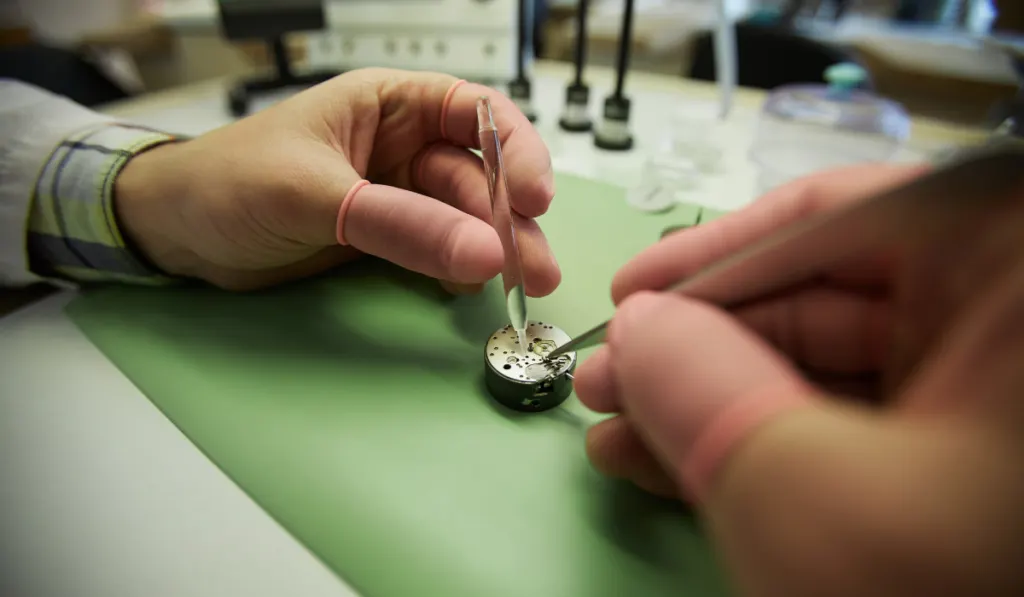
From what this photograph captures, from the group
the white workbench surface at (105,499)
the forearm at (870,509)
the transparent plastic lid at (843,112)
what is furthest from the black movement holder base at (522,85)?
the forearm at (870,509)

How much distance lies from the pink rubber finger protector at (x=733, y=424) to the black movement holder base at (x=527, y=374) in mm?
214

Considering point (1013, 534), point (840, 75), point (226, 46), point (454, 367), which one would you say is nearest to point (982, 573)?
point (1013, 534)

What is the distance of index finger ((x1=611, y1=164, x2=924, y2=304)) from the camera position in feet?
1.17

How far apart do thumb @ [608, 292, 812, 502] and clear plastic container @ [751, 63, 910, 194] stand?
725mm

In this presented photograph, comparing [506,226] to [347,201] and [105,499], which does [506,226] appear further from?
[105,499]

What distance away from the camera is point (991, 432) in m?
0.18

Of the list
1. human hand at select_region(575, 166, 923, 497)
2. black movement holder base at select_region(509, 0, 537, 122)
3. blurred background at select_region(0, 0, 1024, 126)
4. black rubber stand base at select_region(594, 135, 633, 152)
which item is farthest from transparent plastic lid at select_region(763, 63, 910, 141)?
human hand at select_region(575, 166, 923, 497)

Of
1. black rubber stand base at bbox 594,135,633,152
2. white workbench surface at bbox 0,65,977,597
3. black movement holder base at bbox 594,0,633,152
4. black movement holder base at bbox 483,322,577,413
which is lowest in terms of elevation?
white workbench surface at bbox 0,65,977,597

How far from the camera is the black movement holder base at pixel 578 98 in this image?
976mm

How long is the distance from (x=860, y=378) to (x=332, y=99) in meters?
0.54

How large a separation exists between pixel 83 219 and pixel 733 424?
2.22 ft

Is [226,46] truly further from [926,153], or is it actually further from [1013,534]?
[1013,534]

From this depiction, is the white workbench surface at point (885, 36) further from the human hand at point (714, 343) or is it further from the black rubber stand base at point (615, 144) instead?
the human hand at point (714, 343)

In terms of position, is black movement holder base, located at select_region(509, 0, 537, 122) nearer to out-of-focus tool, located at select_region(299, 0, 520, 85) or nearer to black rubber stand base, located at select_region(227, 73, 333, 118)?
out-of-focus tool, located at select_region(299, 0, 520, 85)
